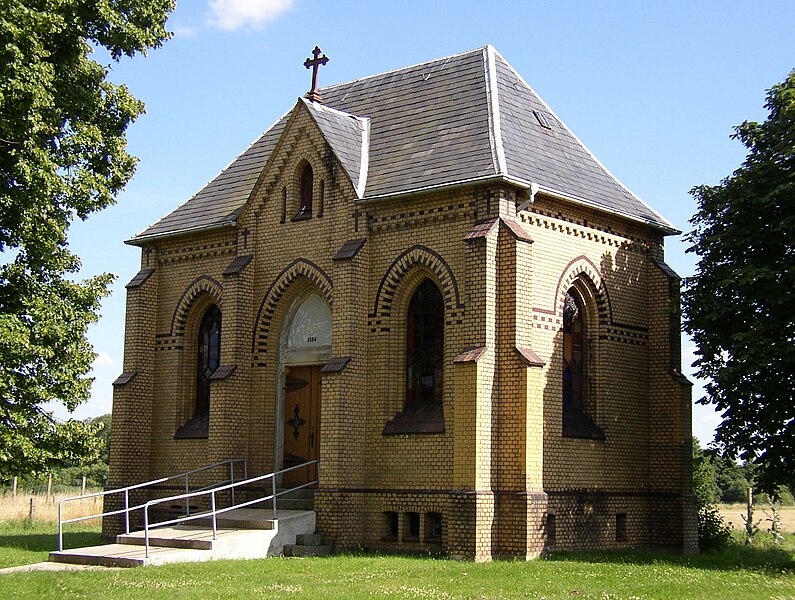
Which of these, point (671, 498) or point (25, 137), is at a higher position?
→ point (25, 137)

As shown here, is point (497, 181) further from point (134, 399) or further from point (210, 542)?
point (134, 399)

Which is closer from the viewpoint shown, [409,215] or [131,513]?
[409,215]

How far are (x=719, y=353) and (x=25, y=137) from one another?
45.1 ft

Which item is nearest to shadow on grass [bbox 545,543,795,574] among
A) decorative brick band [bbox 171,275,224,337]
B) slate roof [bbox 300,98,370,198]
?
slate roof [bbox 300,98,370,198]

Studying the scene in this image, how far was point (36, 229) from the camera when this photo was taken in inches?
811

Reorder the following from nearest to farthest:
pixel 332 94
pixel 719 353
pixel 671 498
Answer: pixel 719 353
pixel 671 498
pixel 332 94

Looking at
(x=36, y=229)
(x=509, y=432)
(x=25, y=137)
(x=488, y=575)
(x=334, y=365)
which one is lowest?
(x=488, y=575)

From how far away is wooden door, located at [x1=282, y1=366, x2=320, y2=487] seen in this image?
24.1 meters

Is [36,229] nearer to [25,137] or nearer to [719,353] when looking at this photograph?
[25,137]

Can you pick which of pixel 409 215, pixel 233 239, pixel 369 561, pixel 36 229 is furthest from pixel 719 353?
pixel 36 229

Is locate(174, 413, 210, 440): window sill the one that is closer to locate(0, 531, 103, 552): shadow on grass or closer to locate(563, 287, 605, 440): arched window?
locate(0, 531, 103, 552): shadow on grass

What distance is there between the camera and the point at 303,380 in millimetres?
24594

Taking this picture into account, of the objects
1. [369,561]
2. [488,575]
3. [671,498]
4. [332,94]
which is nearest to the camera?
[488,575]

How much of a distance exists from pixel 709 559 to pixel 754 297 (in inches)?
209
